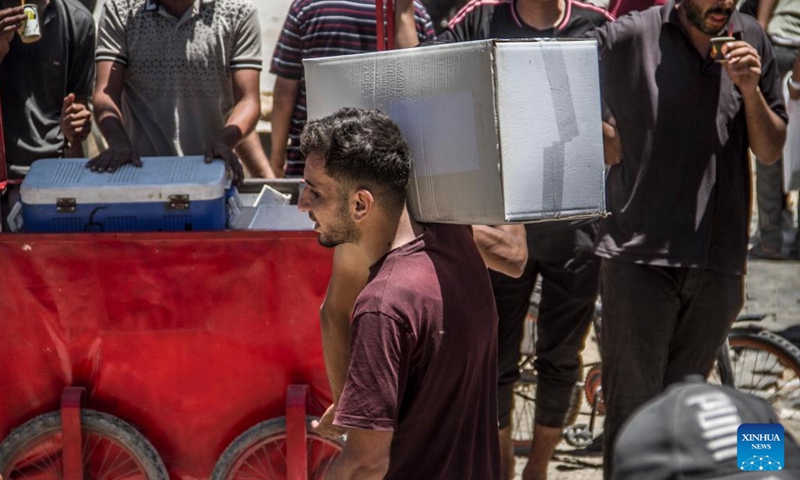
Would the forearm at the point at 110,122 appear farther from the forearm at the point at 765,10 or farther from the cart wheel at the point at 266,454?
the forearm at the point at 765,10

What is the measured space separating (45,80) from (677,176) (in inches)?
98.2

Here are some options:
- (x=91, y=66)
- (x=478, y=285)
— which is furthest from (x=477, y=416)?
(x=91, y=66)

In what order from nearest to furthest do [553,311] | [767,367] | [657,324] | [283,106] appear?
[657,324] < [553,311] < [283,106] < [767,367]

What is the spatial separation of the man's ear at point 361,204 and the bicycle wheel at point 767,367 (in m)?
2.92

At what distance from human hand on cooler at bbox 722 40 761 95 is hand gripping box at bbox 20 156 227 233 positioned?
165cm

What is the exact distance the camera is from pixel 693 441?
1.40m

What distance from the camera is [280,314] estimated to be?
363 cm

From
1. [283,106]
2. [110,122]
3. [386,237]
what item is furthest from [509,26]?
[386,237]

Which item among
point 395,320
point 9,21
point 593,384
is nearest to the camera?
point 395,320

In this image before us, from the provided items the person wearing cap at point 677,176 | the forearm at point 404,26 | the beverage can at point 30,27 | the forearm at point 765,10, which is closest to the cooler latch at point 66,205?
the beverage can at point 30,27

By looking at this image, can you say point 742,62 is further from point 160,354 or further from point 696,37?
point 160,354

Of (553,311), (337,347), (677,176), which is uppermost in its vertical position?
(677,176)

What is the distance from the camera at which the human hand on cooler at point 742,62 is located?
12.2ft

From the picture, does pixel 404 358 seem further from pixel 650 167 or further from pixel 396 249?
pixel 650 167
